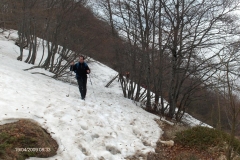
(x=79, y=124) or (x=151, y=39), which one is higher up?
(x=151, y=39)

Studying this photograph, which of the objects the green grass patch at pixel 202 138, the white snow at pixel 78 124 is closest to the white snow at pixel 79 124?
the white snow at pixel 78 124

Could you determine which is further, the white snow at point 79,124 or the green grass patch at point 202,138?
the green grass patch at point 202,138

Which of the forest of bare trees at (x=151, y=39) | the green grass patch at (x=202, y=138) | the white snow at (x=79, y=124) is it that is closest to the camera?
the white snow at (x=79, y=124)

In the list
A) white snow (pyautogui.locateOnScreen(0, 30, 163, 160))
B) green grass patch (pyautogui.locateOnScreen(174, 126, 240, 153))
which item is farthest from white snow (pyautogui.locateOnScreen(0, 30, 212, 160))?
green grass patch (pyautogui.locateOnScreen(174, 126, 240, 153))

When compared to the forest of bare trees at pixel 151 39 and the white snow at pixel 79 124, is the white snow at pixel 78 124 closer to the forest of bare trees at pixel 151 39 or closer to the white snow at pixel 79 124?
the white snow at pixel 79 124

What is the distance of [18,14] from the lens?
50.0 ft

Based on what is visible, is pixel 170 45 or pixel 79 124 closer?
pixel 79 124

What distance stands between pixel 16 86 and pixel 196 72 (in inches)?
324

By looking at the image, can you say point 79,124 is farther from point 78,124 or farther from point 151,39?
point 151,39

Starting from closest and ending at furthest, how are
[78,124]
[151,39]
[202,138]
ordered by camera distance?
[78,124]
[202,138]
[151,39]

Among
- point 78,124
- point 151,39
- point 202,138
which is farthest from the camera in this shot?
point 151,39

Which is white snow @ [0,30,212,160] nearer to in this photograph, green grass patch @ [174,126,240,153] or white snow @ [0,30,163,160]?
white snow @ [0,30,163,160]

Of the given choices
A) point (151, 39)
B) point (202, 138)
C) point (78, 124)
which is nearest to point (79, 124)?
point (78, 124)

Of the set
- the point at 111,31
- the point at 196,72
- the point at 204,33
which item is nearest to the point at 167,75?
the point at 196,72
